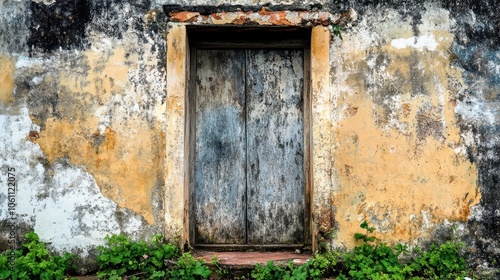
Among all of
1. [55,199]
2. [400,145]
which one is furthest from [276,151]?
[55,199]

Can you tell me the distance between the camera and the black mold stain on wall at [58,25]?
4.73 metres

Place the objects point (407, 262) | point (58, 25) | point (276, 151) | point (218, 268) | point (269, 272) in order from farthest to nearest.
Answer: point (276, 151), point (58, 25), point (407, 262), point (218, 268), point (269, 272)

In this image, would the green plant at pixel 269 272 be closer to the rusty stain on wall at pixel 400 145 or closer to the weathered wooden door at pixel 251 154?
the rusty stain on wall at pixel 400 145

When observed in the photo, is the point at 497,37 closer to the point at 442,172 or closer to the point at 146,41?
the point at 442,172

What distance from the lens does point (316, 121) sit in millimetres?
4688

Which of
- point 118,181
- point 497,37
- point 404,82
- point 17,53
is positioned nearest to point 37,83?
point 17,53

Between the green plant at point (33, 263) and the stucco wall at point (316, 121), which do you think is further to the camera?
the stucco wall at point (316, 121)

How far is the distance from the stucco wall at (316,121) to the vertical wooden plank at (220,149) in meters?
0.50

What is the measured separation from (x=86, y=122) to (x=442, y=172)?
121 inches

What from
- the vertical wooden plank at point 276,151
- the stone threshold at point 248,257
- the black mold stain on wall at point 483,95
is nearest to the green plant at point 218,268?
the stone threshold at point 248,257

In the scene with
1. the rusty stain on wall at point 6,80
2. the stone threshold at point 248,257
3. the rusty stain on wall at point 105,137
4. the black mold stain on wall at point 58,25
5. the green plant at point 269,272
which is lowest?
the green plant at point 269,272

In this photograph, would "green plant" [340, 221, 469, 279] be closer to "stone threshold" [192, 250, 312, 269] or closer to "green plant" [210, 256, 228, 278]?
"stone threshold" [192, 250, 312, 269]

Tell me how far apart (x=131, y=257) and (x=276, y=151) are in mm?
Result: 1625

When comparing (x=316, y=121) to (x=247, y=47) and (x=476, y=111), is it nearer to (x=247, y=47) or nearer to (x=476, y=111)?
(x=247, y=47)
